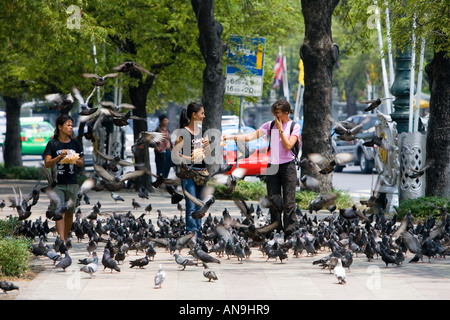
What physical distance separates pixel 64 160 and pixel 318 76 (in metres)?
8.28

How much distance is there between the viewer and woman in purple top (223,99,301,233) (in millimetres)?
11250

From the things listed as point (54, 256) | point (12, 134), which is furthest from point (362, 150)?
point (54, 256)

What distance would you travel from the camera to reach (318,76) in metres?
18.0

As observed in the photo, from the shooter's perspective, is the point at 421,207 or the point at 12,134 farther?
the point at 12,134

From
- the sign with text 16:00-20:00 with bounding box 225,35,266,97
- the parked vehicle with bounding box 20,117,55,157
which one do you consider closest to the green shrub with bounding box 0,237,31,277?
the sign with text 16:00-20:00 with bounding box 225,35,266,97

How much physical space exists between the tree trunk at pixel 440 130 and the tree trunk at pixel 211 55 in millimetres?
5111

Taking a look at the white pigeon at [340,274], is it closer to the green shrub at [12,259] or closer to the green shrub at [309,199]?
the green shrub at [12,259]

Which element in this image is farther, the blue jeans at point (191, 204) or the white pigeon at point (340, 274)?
the blue jeans at point (191, 204)

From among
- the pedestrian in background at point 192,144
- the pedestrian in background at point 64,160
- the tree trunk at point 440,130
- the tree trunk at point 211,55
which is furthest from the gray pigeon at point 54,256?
the tree trunk at point 211,55

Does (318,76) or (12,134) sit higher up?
(318,76)

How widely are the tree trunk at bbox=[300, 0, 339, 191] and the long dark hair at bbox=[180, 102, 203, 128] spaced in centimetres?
682

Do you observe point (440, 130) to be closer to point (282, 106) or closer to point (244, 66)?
point (282, 106)

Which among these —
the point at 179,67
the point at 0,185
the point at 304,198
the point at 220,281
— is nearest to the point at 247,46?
the point at 179,67

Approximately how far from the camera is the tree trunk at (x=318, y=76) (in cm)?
1791
